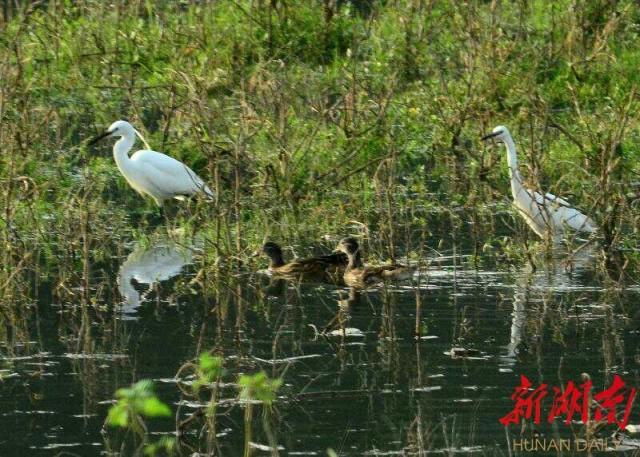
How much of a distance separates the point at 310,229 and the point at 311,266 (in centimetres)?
144

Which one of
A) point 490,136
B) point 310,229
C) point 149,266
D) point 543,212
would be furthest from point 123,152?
point 543,212

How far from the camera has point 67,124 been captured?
15.9 metres

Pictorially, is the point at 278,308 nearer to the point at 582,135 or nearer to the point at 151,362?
the point at 151,362

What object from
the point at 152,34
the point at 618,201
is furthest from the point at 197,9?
the point at 618,201

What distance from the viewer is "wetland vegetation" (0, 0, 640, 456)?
7.64 m

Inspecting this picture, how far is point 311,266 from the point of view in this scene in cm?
1115

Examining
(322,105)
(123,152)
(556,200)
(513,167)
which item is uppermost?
(322,105)

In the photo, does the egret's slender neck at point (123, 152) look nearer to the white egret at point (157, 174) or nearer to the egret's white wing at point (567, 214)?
the white egret at point (157, 174)

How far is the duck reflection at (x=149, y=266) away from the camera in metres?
10.6

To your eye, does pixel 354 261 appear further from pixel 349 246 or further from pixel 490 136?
pixel 490 136

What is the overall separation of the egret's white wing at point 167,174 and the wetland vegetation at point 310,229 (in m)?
0.31

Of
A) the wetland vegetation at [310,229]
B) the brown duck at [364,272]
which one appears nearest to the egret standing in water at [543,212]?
the wetland vegetation at [310,229]

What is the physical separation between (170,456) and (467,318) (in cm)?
309

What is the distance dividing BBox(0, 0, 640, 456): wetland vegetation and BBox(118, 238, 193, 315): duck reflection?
30 millimetres
